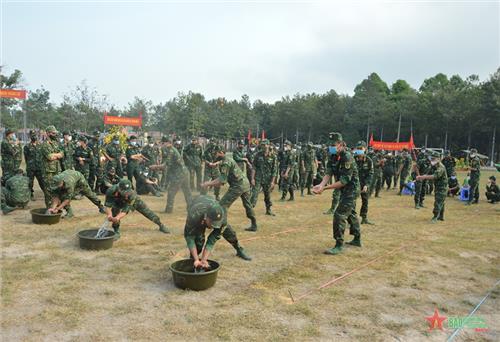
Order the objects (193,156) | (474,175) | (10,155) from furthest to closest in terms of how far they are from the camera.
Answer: (474,175)
(193,156)
(10,155)

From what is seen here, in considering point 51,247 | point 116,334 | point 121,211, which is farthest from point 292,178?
point 116,334

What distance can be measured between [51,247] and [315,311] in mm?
4888

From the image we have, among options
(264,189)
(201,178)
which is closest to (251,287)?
(264,189)

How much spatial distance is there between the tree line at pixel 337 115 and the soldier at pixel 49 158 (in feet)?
84.9

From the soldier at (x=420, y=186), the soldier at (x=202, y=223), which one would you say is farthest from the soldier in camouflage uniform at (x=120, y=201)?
the soldier at (x=420, y=186)

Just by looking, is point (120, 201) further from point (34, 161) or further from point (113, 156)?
point (113, 156)

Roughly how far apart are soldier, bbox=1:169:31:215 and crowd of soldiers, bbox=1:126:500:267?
21 mm

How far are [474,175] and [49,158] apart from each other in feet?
46.8

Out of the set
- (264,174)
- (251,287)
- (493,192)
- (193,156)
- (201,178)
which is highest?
(193,156)

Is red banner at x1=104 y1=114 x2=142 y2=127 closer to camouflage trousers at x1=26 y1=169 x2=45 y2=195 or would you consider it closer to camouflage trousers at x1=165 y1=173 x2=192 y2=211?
camouflage trousers at x1=26 y1=169 x2=45 y2=195

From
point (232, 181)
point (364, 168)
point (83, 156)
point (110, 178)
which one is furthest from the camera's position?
point (110, 178)

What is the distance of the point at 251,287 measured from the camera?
17.5ft

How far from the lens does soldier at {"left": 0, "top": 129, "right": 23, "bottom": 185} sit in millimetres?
10055

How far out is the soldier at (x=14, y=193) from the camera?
9133 mm
